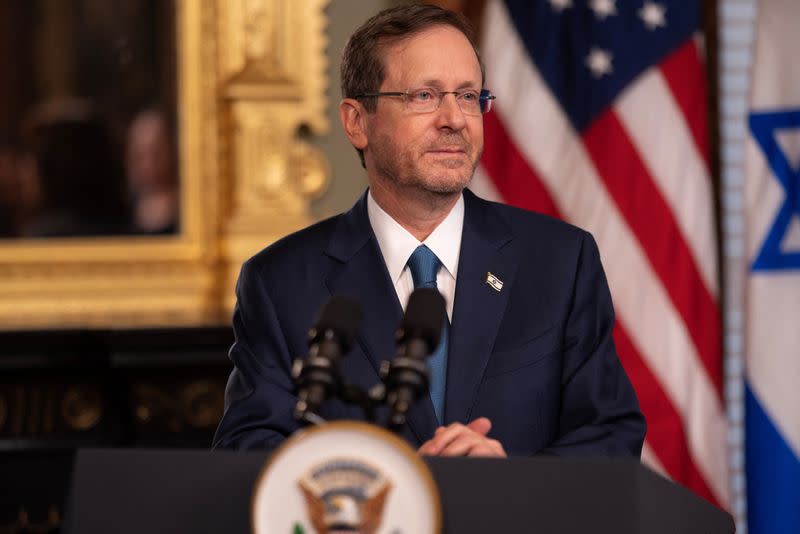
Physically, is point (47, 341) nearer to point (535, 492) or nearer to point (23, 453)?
point (23, 453)

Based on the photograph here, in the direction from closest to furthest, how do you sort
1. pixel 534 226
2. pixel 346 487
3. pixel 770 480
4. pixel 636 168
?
pixel 346 487
pixel 534 226
pixel 770 480
pixel 636 168

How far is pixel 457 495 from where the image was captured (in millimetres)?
1699

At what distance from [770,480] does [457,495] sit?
9.16 ft

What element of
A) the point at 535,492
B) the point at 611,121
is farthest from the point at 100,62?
the point at 535,492

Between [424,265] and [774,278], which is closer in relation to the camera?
[424,265]

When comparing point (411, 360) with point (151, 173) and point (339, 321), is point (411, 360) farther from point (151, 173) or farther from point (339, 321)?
point (151, 173)

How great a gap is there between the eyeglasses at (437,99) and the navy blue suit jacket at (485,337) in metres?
0.24

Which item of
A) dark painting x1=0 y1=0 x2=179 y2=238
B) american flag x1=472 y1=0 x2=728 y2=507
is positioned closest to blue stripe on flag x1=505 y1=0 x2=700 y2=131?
american flag x1=472 y1=0 x2=728 y2=507

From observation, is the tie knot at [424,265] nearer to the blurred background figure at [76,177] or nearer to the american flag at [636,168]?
the american flag at [636,168]

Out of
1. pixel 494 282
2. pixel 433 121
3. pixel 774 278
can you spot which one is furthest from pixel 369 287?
pixel 774 278

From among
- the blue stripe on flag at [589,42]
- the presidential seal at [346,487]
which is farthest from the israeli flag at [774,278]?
the presidential seal at [346,487]

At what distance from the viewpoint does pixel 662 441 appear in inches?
172

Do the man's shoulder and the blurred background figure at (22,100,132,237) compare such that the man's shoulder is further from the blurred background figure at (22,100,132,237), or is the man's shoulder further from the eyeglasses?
the blurred background figure at (22,100,132,237)

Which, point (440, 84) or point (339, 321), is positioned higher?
point (440, 84)
